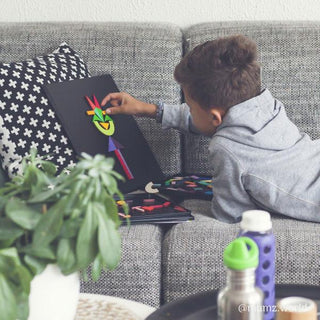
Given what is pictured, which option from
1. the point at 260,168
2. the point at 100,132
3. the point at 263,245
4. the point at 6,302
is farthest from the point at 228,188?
the point at 6,302

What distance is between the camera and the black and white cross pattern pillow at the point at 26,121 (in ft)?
6.45

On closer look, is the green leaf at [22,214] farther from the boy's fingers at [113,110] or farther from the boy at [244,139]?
the boy's fingers at [113,110]

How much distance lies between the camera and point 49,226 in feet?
3.11

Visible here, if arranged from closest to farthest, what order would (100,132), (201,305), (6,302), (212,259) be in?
(6,302) → (201,305) → (212,259) → (100,132)

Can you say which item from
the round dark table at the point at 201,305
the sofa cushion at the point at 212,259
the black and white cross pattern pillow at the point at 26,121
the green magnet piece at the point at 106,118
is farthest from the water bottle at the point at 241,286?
the green magnet piece at the point at 106,118

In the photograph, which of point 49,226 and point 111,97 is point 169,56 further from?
point 49,226

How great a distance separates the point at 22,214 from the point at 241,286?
0.31m

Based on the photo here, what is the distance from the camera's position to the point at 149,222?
1808mm

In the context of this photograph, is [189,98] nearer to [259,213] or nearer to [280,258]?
[280,258]

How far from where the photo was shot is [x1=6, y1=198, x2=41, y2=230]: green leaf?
0.95m

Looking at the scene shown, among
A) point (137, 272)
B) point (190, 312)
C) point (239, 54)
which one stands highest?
point (239, 54)

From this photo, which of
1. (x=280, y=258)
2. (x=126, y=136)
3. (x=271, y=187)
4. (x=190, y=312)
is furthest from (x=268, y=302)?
(x=126, y=136)

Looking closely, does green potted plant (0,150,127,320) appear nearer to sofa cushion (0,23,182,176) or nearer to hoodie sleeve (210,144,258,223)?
hoodie sleeve (210,144,258,223)

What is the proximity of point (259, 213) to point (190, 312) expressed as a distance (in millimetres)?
210
